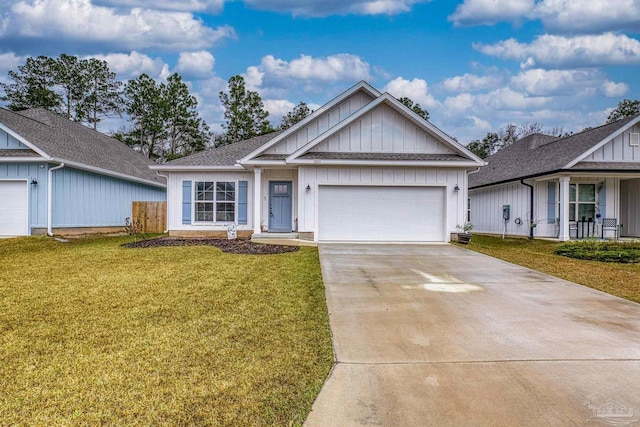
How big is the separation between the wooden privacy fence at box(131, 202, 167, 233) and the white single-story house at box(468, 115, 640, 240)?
53.9ft

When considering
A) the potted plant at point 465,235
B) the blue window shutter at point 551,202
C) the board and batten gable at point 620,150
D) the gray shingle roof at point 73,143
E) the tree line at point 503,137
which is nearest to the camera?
the potted plant at point 465,235

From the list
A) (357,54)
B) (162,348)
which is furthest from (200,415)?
(357,54)

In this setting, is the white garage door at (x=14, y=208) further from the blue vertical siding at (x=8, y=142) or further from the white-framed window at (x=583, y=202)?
the white-framed window at (x=583, y=202)

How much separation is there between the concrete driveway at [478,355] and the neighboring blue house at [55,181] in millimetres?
12816

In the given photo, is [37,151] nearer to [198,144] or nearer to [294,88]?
[294,88]

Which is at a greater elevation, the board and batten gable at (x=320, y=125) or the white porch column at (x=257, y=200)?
the board and batten gable at (x=320, y=125)

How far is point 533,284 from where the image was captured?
6.98 m

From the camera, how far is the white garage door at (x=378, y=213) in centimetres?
1363

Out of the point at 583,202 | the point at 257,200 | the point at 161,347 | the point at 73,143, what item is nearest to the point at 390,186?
the point at 257,200

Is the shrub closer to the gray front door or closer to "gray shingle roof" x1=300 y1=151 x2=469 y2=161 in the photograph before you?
"gray shingle roof" x1=300 y1=151 x2=469 y2=161

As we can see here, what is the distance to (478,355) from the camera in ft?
12.1

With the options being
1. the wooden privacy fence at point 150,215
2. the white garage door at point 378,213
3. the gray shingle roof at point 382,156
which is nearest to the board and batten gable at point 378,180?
the white garage door at point 378,213

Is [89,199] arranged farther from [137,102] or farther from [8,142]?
[137,102]

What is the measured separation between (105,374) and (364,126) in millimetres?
11871
